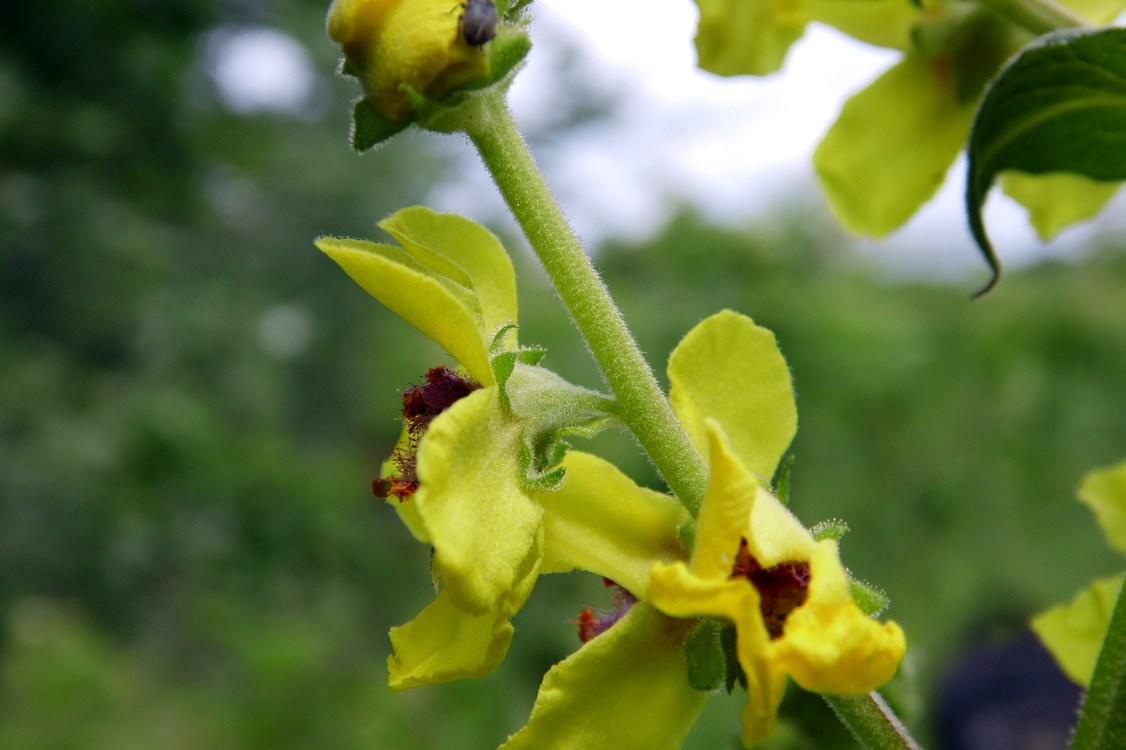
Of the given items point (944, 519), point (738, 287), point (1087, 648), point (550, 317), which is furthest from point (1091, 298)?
point (1087, 648)

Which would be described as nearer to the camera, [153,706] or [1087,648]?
[1087,648]

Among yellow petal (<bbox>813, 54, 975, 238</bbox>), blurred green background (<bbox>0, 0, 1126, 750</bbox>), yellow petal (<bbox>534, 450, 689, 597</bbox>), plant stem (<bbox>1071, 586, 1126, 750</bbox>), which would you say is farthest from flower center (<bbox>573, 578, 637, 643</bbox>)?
blurred green background (<bbox>0, 0, 1126, 750</bbox>)

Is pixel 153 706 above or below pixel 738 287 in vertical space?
below

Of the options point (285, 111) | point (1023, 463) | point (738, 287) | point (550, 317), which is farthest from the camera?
point (285, 111)

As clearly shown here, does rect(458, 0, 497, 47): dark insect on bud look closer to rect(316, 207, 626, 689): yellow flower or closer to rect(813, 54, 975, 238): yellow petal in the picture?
rect(316, 207, 626, 689): yellow flower

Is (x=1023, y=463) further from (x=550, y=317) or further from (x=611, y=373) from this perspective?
(x=611, y=373)

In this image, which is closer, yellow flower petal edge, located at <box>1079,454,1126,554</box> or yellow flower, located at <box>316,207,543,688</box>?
yellow flower, located at <box>316,207,543,688</box>
